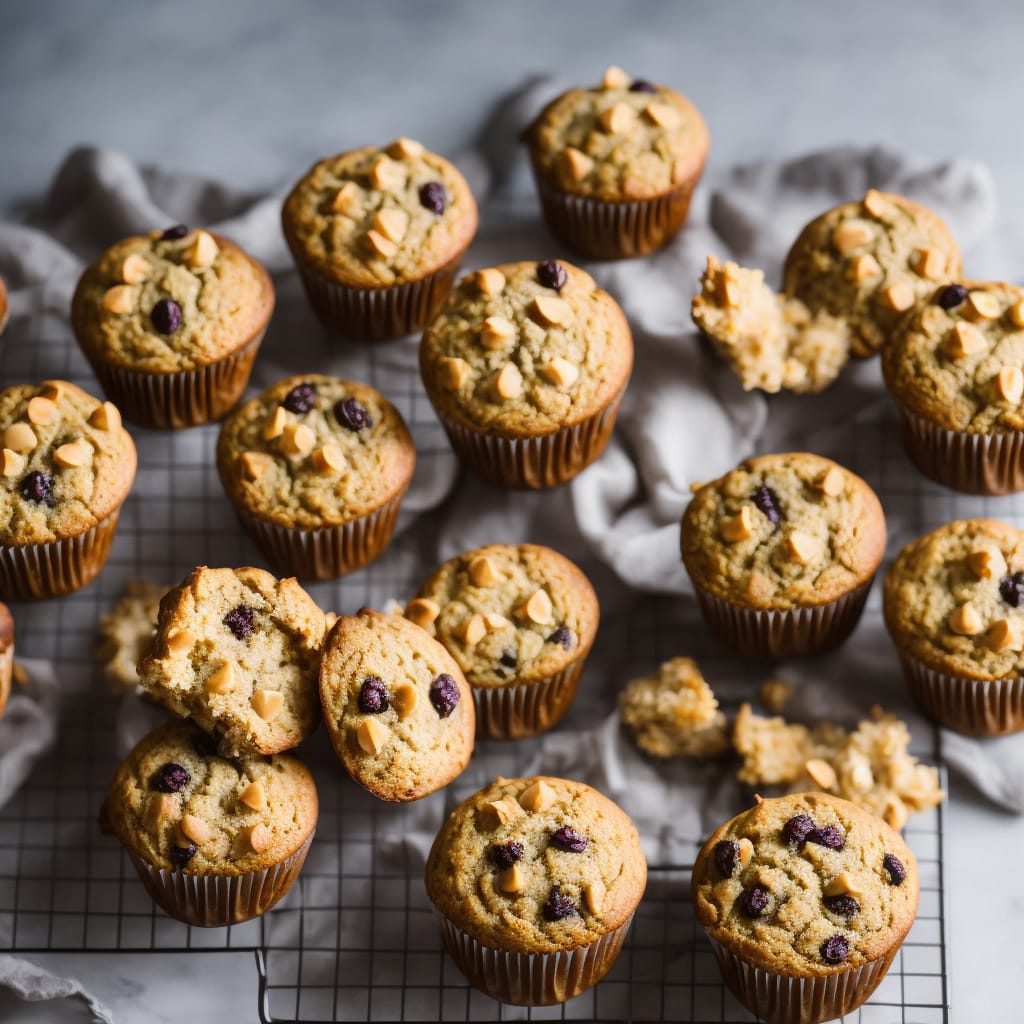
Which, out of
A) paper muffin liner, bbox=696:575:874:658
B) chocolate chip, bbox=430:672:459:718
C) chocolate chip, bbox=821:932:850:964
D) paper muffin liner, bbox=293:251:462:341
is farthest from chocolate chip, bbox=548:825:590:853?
paper muffin liner, bbox=293:251:462:341

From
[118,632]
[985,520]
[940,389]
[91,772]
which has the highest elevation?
[940,389]

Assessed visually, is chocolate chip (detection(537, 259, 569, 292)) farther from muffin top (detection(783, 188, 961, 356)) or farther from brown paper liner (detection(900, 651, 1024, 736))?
brown paper liner (detection(900, 651, 1024, 736))

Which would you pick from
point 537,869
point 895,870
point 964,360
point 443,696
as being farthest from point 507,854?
point 964,360

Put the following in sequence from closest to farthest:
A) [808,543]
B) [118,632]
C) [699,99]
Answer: [808,543] → [118,632] → [699,99]

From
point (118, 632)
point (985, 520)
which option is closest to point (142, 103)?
point (118, 632)

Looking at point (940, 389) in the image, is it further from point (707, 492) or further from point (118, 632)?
point (118, 632)

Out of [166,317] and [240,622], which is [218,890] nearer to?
[240,622]
